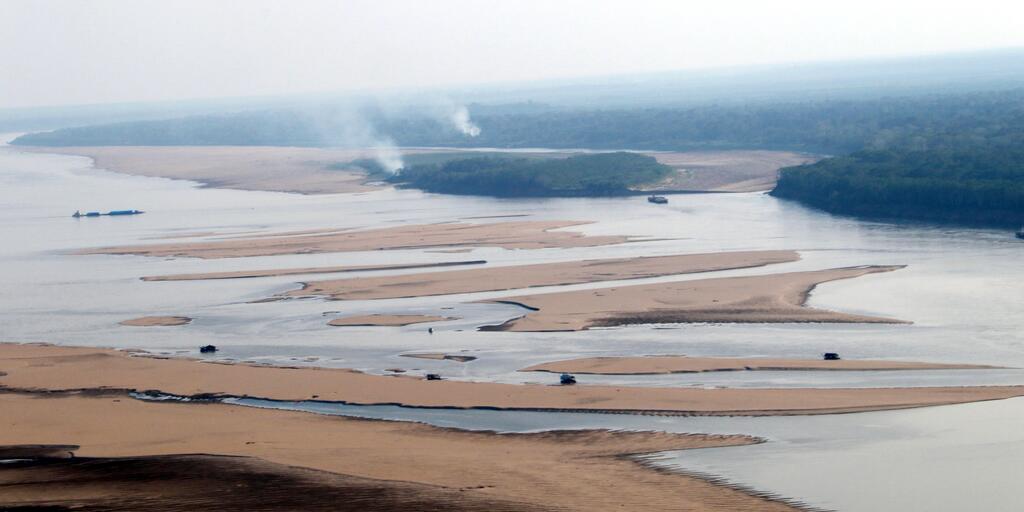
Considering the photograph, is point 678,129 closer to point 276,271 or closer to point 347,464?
point 276,271

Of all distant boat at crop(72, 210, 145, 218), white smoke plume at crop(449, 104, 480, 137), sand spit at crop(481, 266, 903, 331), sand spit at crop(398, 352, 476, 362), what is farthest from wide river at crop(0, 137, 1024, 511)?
white smoke plume at crop(449, 104, 480, 137)

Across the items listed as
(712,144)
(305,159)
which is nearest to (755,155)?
(712,144)

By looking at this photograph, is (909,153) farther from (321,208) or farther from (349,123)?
(349,123)

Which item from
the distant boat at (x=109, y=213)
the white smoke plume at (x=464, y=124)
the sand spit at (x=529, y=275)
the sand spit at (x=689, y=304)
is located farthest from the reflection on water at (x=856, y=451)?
the white smoke plume at (x=464, y=124)

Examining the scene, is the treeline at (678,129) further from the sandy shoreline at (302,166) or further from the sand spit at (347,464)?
the sand spit at (347,464)

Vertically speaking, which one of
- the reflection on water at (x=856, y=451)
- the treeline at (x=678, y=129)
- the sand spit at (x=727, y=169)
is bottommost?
the reflection on water at (x=856, y=451)

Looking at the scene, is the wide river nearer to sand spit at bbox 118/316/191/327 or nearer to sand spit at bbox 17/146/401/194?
sand spit at bbox 118/316/191/327

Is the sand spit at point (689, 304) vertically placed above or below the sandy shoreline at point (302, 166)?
below
